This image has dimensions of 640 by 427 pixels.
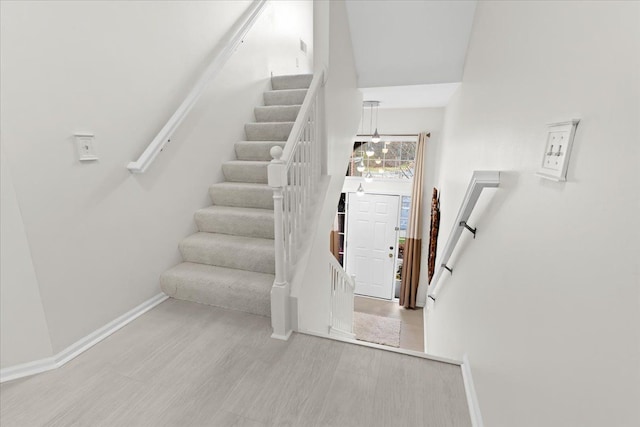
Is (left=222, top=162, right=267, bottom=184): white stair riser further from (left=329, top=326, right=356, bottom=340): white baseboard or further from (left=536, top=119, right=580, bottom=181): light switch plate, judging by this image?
(left=536, top=119, right=580, bottom=181): light switch plate

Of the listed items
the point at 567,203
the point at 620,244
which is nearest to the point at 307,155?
the point at 567,203

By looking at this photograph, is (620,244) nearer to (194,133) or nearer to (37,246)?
(37,246)

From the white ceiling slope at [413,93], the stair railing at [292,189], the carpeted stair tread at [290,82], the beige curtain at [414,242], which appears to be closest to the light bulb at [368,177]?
the beige curtain at [414,242]

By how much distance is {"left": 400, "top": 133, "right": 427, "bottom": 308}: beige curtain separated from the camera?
5222 millimetres

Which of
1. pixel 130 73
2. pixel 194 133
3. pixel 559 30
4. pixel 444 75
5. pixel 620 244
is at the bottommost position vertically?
pixel 620 244

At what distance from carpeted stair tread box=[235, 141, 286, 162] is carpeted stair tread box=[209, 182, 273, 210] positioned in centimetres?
33

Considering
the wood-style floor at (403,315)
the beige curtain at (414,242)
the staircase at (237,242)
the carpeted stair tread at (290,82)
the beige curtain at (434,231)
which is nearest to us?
the staircase at (237,242)

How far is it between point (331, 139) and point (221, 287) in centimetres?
137

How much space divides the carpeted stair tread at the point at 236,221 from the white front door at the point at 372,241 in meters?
3.64

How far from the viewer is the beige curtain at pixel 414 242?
17.1ft

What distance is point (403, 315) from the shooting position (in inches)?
216

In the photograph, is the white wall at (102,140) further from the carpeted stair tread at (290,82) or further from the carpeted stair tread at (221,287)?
the carpeted stair tread at (290,82)

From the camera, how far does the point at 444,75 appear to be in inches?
110

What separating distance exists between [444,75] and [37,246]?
306 centimetres
